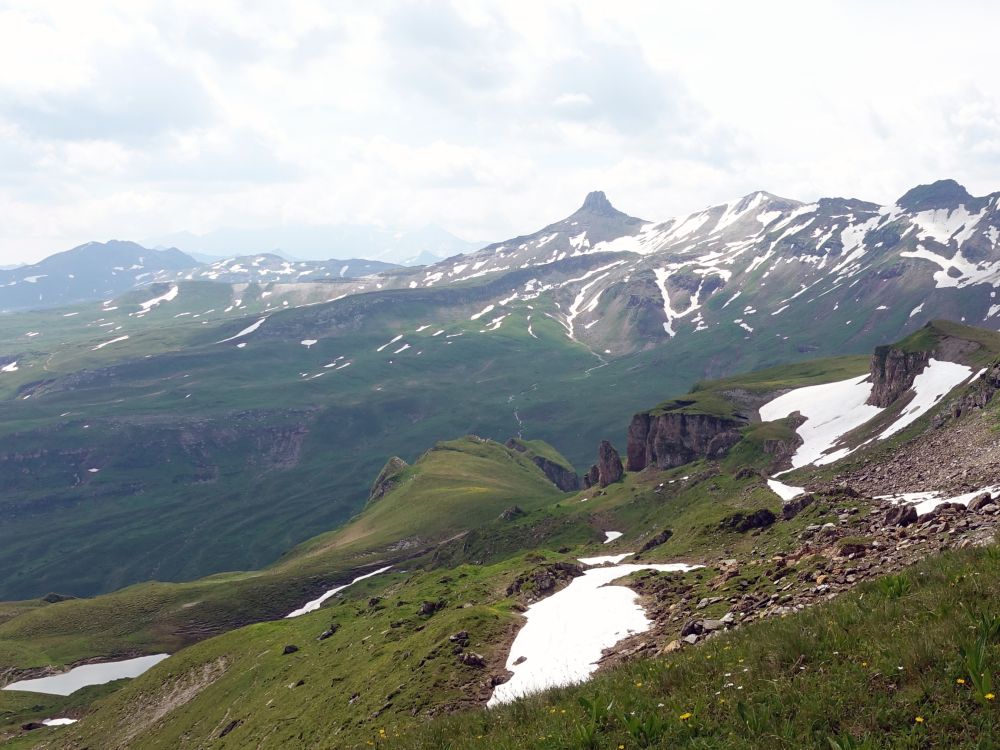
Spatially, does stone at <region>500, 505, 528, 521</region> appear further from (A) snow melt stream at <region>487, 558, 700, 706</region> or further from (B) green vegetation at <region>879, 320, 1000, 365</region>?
(A) snow melt stream at <region>487, 558, 700, 706</region>

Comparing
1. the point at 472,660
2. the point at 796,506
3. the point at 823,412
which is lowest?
the point at 823,412

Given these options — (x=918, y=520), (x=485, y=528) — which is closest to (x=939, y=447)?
(x=918, y=520)

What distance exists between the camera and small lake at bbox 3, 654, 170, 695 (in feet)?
375

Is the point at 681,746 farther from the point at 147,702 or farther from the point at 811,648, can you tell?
the point at 147,702

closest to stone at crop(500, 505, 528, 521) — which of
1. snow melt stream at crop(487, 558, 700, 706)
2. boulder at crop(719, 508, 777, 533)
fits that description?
boulder at crop(719, 508, 777, 533)

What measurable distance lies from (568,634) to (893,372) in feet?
320

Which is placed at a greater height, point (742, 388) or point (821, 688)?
point (821, 688)

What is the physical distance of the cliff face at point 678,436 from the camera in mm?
140250

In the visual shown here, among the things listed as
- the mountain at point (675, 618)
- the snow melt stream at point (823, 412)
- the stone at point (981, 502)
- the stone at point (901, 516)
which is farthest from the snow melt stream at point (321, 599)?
the stone at point (981, 502)

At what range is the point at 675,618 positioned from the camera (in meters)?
30.3

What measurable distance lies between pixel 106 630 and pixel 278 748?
5029 inches

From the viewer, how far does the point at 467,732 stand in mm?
17000

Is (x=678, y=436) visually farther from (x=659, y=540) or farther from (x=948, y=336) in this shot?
(x=659, y=540)

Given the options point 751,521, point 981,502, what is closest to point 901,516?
point 981,502
